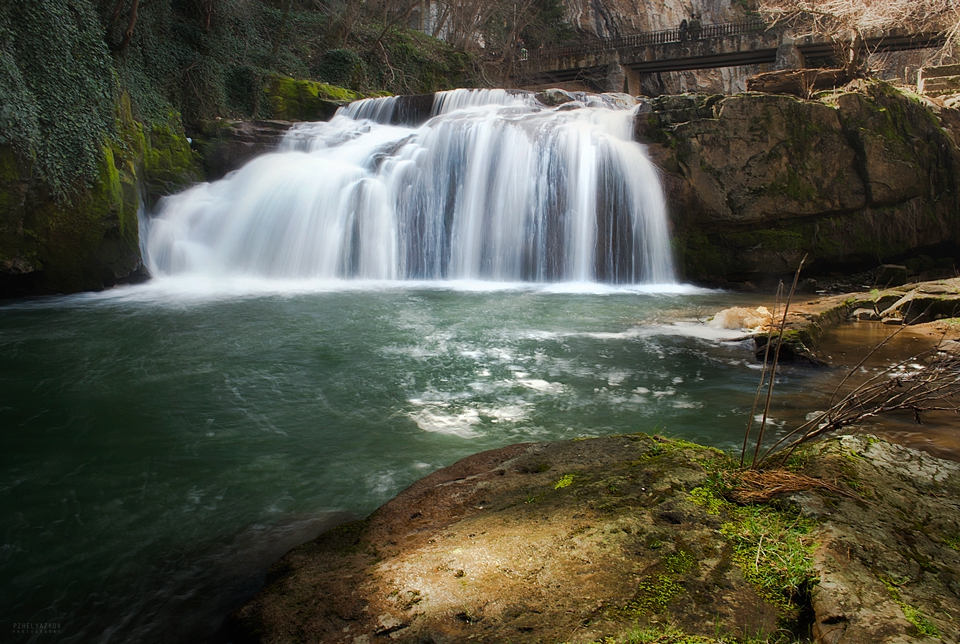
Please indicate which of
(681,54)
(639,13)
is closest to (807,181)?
(681,54)

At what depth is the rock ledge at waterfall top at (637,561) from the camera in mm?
1723

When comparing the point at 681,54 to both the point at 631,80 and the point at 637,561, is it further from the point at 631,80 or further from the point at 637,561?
the point at 637,561

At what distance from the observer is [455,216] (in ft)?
44.3

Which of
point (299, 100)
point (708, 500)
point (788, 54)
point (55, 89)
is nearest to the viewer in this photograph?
point (708, 500)

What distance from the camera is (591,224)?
13.0 meters

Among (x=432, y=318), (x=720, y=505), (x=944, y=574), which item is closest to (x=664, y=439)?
(x=720, y=505)

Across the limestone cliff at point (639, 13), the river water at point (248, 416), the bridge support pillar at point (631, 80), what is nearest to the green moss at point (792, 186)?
the river water at point (248, 416)

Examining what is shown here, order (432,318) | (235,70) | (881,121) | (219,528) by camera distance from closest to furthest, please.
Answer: (219,528) < (432,318) < (881,121) < (235,70)

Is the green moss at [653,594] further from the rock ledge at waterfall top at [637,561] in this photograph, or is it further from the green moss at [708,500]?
the green moss at [708,500]

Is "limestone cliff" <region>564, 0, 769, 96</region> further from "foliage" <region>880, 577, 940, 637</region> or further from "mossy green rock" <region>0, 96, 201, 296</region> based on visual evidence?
"foliage" <region>880, 577, 940, 637</region>

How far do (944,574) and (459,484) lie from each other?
193 centimetres

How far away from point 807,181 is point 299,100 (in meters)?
14.3

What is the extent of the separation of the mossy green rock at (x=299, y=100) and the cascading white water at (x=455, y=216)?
4.99 meters

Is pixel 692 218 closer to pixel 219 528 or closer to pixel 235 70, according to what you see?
pixel 219 528
